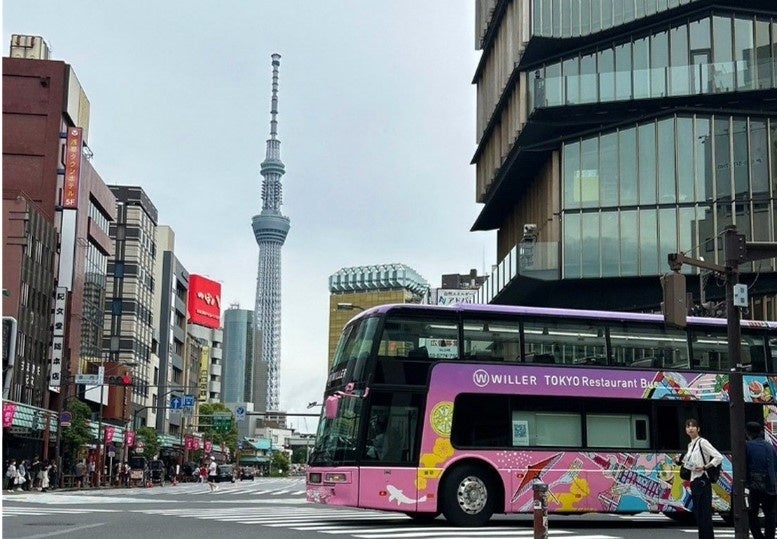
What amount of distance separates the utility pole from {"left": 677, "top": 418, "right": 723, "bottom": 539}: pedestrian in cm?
91

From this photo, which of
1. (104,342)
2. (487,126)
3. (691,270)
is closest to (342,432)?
(691,270)

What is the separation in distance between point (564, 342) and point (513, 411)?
1.70 metres

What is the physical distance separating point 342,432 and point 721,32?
100 ft

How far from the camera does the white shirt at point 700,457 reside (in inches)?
493

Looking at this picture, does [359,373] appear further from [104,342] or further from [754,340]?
[104,342]

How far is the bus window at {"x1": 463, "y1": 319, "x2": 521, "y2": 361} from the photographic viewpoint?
18516mm

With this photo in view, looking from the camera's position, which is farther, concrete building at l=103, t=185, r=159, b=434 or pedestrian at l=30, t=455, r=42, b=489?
concrete building at l=103, t=185, r=159, b=434

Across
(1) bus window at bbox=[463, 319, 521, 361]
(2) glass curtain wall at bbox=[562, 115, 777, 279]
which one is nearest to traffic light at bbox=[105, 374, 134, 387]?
(2) glass curtain wall at bbox=[562, 115, 777, 279]

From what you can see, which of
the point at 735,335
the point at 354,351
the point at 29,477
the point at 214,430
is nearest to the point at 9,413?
the point at 29,477

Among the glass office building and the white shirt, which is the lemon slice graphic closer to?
the white shirt

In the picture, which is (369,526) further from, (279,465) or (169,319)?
(279,465)

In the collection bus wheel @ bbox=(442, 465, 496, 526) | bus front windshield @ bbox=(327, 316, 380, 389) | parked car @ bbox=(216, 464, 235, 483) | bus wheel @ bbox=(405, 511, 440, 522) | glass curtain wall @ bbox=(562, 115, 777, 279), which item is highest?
glass curtain wall @ bbox=(562, 115, 777, 279)

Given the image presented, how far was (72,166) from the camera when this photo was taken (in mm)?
66625

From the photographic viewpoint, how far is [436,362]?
1830 centimetres
